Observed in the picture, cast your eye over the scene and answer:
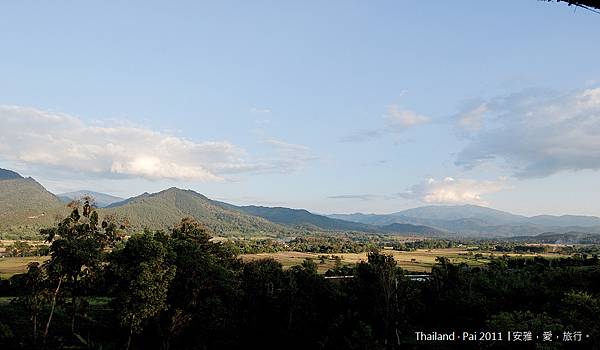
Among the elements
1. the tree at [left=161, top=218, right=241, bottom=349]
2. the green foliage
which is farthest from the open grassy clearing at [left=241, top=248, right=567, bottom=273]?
the green foliage

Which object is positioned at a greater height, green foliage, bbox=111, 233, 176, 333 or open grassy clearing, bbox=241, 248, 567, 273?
green foliage, bbox=111, 233, 176, 333

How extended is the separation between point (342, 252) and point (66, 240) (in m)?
127

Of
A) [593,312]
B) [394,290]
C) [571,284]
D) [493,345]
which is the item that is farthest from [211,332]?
[571,284]

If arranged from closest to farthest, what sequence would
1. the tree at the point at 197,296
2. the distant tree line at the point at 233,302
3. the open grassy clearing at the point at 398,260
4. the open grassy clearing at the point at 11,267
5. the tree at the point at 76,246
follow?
the distant tree line at the point at 233,302 → the tree at the point at 76,246 → the tree at the point at 197,296 → the open grassy clearing at the point at 11,267 → the open grassy clearing at the point at 398,260

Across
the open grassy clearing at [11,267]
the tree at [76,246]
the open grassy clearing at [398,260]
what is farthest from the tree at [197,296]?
the open grassy clearing at [11,267]

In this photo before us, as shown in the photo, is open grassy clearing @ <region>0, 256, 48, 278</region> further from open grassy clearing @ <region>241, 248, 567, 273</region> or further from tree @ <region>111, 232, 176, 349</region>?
tree @ <region>111, 232, 176, 349</region>

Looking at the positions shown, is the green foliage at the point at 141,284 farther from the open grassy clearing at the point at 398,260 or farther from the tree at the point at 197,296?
the open grassy clearing at the point at 398,260

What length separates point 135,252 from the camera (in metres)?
33.0

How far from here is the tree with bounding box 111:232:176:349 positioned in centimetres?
2962

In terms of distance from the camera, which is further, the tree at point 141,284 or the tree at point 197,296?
the tree at point 197,296

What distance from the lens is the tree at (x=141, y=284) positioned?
29625mm

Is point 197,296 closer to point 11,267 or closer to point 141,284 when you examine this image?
point 141,284

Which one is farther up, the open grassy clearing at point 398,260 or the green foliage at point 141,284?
the green foliage at point 141,284

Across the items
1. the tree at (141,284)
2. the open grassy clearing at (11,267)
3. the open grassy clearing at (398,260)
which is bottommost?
the open grassy clearing at (11,267)
